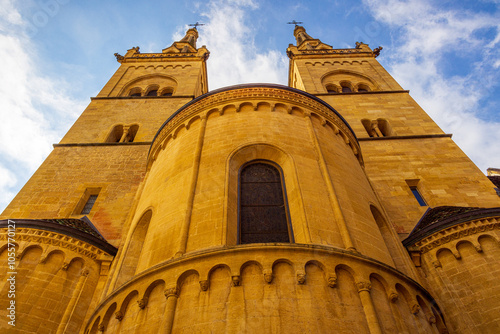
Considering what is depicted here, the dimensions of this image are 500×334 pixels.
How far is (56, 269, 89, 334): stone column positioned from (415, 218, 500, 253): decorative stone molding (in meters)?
8.87

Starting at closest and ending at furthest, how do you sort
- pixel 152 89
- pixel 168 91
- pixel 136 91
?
pixel 136 91 < pixel 168 91 < pixel 152 89

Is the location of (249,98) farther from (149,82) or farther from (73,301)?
(149,82)

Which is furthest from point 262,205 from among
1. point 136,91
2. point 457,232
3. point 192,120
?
point 136,91

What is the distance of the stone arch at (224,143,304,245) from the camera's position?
699cm

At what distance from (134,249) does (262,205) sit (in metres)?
3.53

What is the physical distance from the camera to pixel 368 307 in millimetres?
5242

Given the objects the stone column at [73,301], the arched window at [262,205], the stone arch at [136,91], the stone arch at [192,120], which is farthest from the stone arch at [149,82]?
the stone column at [73,301]

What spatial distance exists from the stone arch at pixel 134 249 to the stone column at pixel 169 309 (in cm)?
280

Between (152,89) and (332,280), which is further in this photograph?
(152,89)

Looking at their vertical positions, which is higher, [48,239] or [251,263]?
[48,239]

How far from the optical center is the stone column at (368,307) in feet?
16.3

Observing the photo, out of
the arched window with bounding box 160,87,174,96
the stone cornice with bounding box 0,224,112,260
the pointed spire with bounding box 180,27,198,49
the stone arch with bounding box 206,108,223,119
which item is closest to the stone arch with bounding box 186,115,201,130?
the stone arch with bounding box 206,108,223,119

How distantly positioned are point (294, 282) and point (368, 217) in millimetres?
3447

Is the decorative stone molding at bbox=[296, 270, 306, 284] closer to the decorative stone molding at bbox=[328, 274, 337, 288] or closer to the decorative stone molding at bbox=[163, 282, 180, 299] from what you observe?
the decorative stone molding at bbox=[328, 274, 337, 288]
